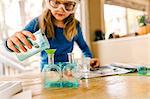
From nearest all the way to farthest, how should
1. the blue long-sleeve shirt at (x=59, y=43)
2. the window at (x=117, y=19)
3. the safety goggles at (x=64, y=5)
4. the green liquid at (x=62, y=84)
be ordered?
1. the green liquid at (x=62, y=84)
2. the safety goggles at (x=64, y=5)
3. the blue long-sleeve shirt at (x=59, y=43)
4. the window at (x=117, y=19)

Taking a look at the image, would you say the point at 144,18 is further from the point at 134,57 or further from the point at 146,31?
the point at 134,57

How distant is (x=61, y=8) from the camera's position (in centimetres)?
203

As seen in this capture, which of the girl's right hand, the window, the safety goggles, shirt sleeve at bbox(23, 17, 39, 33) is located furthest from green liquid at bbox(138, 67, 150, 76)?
the window

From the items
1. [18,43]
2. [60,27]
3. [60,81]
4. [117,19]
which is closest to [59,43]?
[60,27]

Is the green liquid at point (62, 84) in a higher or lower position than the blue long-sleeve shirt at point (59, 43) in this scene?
lower

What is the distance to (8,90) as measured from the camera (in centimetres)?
94

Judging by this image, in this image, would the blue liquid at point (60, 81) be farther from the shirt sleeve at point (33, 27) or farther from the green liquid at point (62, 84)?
the shirt sleeve at point (33, 27)

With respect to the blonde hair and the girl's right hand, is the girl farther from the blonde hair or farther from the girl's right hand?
the girl's right hand

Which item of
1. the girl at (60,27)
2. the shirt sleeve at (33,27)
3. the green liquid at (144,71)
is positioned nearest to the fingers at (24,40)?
the girl at (60,27)

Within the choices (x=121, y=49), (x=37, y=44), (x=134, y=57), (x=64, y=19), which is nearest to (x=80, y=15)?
(x=121, y=49)

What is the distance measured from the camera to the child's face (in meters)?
2.00

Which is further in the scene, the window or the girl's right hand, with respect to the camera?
the window

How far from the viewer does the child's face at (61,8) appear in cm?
200

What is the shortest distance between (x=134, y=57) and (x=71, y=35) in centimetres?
116
